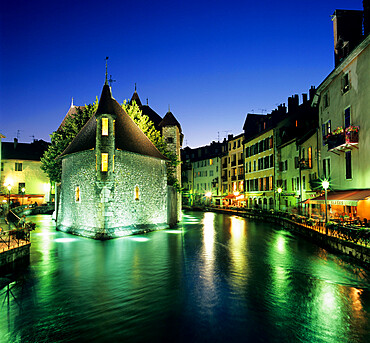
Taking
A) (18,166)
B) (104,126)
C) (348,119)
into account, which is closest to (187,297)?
(348,119)

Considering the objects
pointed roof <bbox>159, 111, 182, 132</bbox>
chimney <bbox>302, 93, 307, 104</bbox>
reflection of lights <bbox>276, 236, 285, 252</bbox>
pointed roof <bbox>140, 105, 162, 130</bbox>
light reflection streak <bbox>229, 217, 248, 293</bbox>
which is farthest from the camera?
pointed roof <bbox>140, 105, 162, 130</bbox>

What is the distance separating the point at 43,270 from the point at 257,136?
3748 cm

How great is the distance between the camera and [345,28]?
2150cm

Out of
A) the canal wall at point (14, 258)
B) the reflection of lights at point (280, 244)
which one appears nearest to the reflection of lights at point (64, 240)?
the canal wall at point (14, 258)

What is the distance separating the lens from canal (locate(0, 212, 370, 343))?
8.21 m

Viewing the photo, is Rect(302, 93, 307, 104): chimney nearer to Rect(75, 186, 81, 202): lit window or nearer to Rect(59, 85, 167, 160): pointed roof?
Rect(59, 85, 167, 160): pointed roof

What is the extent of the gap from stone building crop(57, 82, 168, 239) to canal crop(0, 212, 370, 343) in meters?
5.12

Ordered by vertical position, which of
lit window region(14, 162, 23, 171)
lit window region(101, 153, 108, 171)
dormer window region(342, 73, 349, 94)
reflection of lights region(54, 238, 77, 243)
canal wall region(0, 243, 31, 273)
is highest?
dormer window region(342, 73, 349, 94)

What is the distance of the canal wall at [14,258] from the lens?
44.5ft

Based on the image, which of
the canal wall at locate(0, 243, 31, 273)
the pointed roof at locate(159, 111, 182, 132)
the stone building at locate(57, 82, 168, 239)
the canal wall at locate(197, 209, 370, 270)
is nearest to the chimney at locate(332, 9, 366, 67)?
the canal wall at locate(197, 209, 370, 270)

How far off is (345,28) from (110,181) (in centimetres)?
1893

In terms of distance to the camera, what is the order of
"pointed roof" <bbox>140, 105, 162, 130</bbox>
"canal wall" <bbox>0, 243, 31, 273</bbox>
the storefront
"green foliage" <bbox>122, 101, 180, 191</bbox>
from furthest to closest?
"pointed roof" <bbox>140, 105, 162, 130</bbox> < "green foliage" <bbox>122, 101, 180, 191</bbox> < the storefront < "canal wall" <bbox>0, 243, 31, 273</bbox>

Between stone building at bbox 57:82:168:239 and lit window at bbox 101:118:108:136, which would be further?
lit window at bbox 101:118:108:136

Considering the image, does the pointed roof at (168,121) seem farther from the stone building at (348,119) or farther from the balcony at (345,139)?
the balcony at (345,139)
